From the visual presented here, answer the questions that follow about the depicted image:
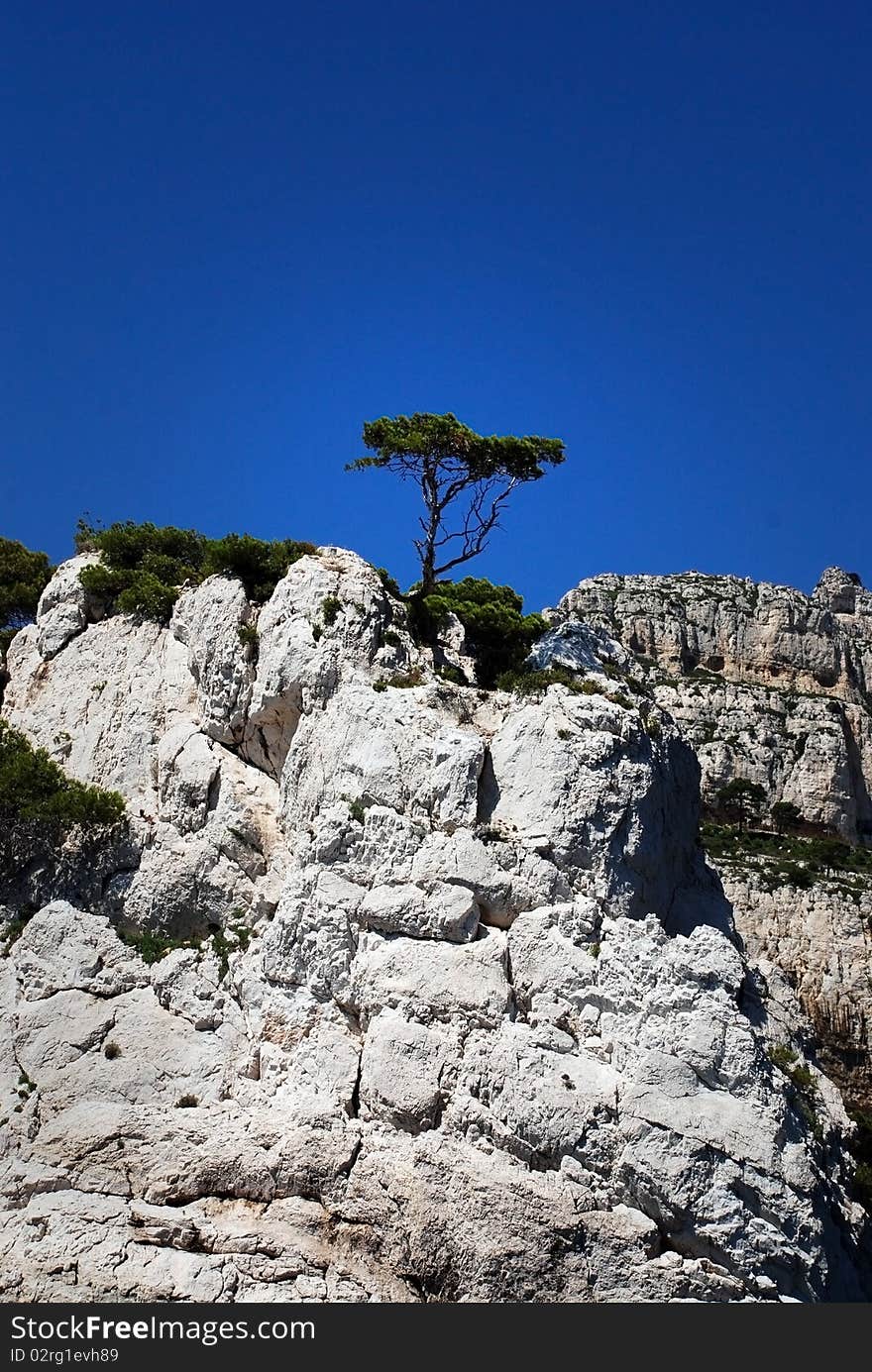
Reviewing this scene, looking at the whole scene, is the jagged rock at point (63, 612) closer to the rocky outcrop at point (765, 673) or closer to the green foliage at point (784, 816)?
the rocky outcrop at point (765, 673)

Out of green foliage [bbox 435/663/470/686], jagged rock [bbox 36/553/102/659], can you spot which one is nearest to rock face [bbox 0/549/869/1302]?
green foliage [bbox 435/663/470/686]

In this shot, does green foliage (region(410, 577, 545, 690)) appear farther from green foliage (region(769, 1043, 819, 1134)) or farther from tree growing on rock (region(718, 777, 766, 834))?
tree growing on rock (region(718, 777, 766, 834))

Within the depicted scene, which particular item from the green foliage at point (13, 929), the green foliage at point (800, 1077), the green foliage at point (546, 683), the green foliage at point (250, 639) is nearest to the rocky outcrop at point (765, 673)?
the green foliage at point (250, 639)

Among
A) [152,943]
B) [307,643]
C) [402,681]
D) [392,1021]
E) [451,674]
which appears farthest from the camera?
[451,674]

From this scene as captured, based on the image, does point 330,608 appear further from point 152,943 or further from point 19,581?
point 19,581

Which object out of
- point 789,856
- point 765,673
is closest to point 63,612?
point 789,856

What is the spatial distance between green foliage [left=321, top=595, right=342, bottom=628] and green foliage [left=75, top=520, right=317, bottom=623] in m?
2.47

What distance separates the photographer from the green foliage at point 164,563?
30.0 meters

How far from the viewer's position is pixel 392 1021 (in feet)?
71.6

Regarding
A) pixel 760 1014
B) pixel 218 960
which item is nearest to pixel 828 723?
pixel 760 1014

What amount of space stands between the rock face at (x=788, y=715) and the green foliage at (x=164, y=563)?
56.6 feet

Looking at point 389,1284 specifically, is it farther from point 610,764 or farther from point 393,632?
point 393,632

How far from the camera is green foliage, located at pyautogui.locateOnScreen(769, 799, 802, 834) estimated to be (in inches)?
2665

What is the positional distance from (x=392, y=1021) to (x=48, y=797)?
10.6 meters
